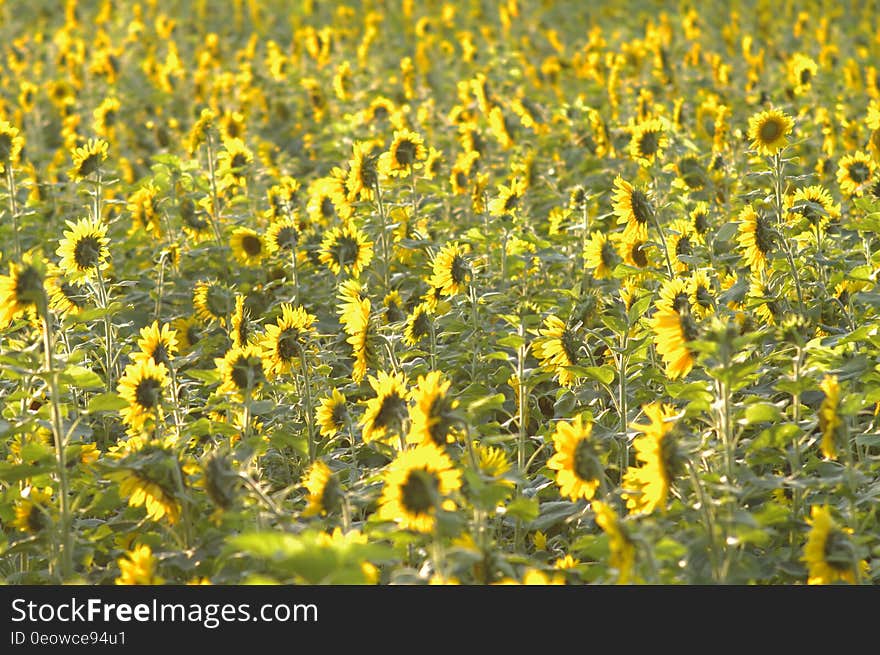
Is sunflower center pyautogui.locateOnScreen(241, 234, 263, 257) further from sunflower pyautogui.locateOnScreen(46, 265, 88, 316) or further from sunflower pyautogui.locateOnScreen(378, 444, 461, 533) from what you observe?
sunflower pyautogui.locateOnScreen(378, 444, 461, 533)

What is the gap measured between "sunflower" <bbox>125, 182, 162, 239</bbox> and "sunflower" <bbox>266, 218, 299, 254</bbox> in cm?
85

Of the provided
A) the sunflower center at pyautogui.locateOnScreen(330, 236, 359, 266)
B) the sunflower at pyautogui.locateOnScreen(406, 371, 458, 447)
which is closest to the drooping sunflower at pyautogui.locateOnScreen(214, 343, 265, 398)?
the sunflower at pyautogui.locateOnScreen(406, 371, 458, 447)

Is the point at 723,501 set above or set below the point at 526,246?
below

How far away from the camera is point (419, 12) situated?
12.0m

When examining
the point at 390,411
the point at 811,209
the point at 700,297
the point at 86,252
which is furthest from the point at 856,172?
the point at 86,252

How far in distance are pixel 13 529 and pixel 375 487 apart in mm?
1225

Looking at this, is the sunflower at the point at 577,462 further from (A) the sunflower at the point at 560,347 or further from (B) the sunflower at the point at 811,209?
(B) the sunflower at the point at 811,209

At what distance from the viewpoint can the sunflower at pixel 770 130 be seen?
3.69m

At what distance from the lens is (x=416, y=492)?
7.24 ft

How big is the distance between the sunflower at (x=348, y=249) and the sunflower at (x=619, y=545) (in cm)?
227

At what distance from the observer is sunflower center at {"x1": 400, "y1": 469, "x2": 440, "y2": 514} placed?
2.18m

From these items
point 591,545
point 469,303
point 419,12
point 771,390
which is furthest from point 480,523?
point 419,12

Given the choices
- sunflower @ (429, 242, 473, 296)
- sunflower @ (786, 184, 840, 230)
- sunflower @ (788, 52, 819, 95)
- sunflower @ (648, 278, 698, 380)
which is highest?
sunflower @ (788, 52, 819, 95)

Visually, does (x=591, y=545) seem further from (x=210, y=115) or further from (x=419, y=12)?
(x=419, y=12)
